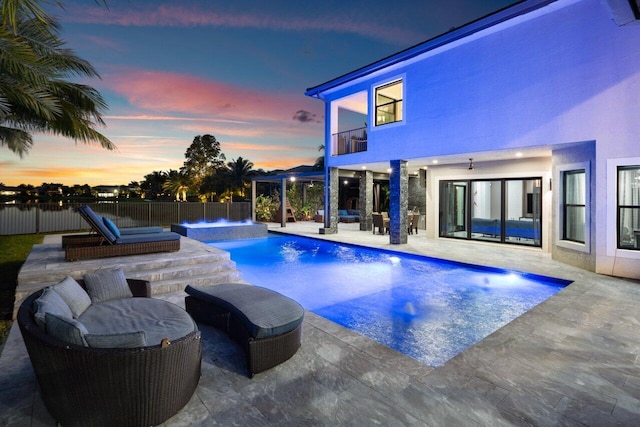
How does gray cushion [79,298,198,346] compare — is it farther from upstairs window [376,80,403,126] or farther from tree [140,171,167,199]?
tree [140,171,167,199]

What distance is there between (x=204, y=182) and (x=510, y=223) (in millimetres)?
27046

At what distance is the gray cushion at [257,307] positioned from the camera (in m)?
3.04

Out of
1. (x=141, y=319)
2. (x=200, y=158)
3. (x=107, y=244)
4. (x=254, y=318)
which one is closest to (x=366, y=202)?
(x=107, y=244)

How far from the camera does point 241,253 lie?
1107 cm

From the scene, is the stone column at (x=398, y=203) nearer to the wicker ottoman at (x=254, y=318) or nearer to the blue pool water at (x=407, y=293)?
the blue pool water at (x=407, y=293)

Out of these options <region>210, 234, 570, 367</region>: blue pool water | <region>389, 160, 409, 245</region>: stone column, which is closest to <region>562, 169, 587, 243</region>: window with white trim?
<region>210, 234, 570, 367</region>: blue pool water

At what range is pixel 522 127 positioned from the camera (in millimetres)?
8617

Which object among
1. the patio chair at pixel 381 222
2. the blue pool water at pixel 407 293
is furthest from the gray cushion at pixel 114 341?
the patio chair at pixel 381 222

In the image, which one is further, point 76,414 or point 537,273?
point 537,273

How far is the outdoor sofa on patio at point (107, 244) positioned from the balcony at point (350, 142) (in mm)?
8912

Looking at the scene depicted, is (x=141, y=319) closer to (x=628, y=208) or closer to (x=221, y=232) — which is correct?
(x=628, y=208)

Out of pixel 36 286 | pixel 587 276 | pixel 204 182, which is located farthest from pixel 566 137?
pixel 204 182

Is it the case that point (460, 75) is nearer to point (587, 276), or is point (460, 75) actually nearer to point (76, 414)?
point (587, 276)

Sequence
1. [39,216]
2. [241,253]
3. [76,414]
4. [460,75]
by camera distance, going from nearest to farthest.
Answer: [76,414] → [460,75] → [241,253] → [39,216]
